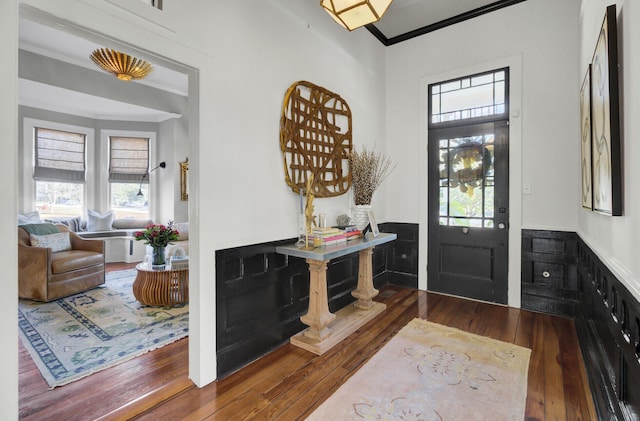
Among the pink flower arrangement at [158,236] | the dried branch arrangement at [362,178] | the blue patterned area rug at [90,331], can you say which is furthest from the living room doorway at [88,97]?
the dried branch arrangement at [362,178]

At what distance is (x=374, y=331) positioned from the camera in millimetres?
2900

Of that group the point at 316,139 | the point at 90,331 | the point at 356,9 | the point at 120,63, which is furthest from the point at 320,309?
the point at 120,63

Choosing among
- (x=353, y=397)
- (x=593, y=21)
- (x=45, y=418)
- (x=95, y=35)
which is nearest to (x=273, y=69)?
(x=95, y=35)

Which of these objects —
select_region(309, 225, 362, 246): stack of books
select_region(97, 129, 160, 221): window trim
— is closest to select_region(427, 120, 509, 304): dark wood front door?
select_region(309, 225, 362, 246): stack of books

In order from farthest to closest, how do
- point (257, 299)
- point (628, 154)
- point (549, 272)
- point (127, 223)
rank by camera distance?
point (127, 223), point (549, 272), point (257, 299), point (628, 154)

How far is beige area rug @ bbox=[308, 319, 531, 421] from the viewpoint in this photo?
1.81 m

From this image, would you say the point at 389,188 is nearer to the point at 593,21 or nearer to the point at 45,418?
the point at 593,21

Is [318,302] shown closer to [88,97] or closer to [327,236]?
[327,236]

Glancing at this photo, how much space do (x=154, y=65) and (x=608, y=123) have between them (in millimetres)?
5226

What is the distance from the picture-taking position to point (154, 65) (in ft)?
15.1

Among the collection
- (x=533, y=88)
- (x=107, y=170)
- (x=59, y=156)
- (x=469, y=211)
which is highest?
(x=533, y=88)

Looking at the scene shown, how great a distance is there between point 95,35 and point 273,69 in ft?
4.23

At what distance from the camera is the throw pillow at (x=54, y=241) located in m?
3.98

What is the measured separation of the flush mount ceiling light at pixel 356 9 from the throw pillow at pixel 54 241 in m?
4.26
